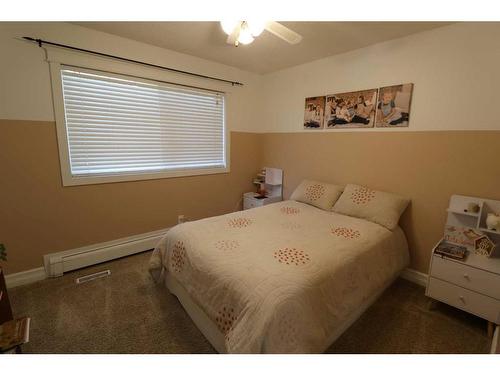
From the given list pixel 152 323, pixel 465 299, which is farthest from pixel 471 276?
pixel 152 323

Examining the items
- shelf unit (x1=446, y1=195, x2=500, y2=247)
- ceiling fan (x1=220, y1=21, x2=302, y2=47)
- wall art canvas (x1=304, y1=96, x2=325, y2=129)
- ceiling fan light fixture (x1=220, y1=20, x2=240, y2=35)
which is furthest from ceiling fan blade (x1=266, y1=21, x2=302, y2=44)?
shelf unit (x1=446, y1=195, x2=500, y2=247)

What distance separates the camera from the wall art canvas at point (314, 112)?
276cm

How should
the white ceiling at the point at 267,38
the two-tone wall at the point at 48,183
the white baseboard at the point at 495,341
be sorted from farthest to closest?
1. the white ceiling at the point at 267,38
2. the two-tone wall at the point at 48,183
3. the white baseboard at the point at 495,341

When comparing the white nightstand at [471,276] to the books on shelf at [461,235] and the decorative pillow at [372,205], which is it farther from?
the decorative pillow at [372,205]

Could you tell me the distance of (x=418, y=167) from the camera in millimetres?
2113

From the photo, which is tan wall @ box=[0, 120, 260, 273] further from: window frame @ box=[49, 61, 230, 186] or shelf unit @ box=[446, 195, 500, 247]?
shelf unit @ box=[446, 195, 500, 247]

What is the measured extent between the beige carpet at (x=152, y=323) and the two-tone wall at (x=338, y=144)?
47 centimetres

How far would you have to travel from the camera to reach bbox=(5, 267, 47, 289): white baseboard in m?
1.99

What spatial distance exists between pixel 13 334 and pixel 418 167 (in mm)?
2956

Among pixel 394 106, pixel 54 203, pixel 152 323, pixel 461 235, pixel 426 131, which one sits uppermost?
pixel 394 106

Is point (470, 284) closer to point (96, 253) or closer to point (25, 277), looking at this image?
point (96, 253)

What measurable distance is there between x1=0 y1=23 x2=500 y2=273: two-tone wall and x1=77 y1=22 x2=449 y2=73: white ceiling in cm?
11

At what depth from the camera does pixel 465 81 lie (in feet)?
6.02

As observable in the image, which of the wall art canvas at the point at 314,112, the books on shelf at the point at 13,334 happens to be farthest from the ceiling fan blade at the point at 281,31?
the books on shelf at the point at 13,334
